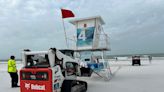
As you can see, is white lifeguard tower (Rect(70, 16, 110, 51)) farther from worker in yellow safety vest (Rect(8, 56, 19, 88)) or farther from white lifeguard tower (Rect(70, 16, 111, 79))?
worker in yellow safety vest (Rect(8, 56, 19, 88))

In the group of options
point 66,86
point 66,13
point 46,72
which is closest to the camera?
point 46,72

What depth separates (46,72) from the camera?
760 cm

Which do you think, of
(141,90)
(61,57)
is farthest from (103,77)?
(61,57)

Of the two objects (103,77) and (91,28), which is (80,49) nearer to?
(91,28)

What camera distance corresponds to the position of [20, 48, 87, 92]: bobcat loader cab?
762 centimetres

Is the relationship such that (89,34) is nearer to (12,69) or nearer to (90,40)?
(90,40)

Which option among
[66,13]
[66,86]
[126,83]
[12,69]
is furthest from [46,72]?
[126,83]

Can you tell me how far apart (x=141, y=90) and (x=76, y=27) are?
26.0ft

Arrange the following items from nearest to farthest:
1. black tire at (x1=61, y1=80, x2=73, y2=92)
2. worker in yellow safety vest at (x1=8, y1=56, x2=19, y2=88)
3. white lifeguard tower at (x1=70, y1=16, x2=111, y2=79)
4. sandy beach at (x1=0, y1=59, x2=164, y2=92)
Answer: black tire at (x1=61, y1=80, x2=73, y2=92) < sandy beach at (x1=0, y1=59, x2=164, y2=92) < worker in yellow safety vest at (x1=8, y1=56, x2=19, y2=88) < white lifeguard tower at (x1=70, y1=16, x2=111, y2=79)

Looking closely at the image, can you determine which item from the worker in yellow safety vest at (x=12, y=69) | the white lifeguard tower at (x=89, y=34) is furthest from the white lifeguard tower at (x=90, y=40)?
the worker in yellow safety vest at (x=12, y=69)

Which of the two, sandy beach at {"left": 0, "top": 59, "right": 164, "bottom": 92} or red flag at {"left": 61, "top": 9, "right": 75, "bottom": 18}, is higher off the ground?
red flag at {"left": 61, "top": 9, "right": 75, "bottom": 18}

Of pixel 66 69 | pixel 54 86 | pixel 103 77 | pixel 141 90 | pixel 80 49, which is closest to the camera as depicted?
pixel 54 86

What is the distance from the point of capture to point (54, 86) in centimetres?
767

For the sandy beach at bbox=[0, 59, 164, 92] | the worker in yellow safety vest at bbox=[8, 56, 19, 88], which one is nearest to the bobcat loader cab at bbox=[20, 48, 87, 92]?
the sandy beach at bbox=[0, 59, 164, 92]
